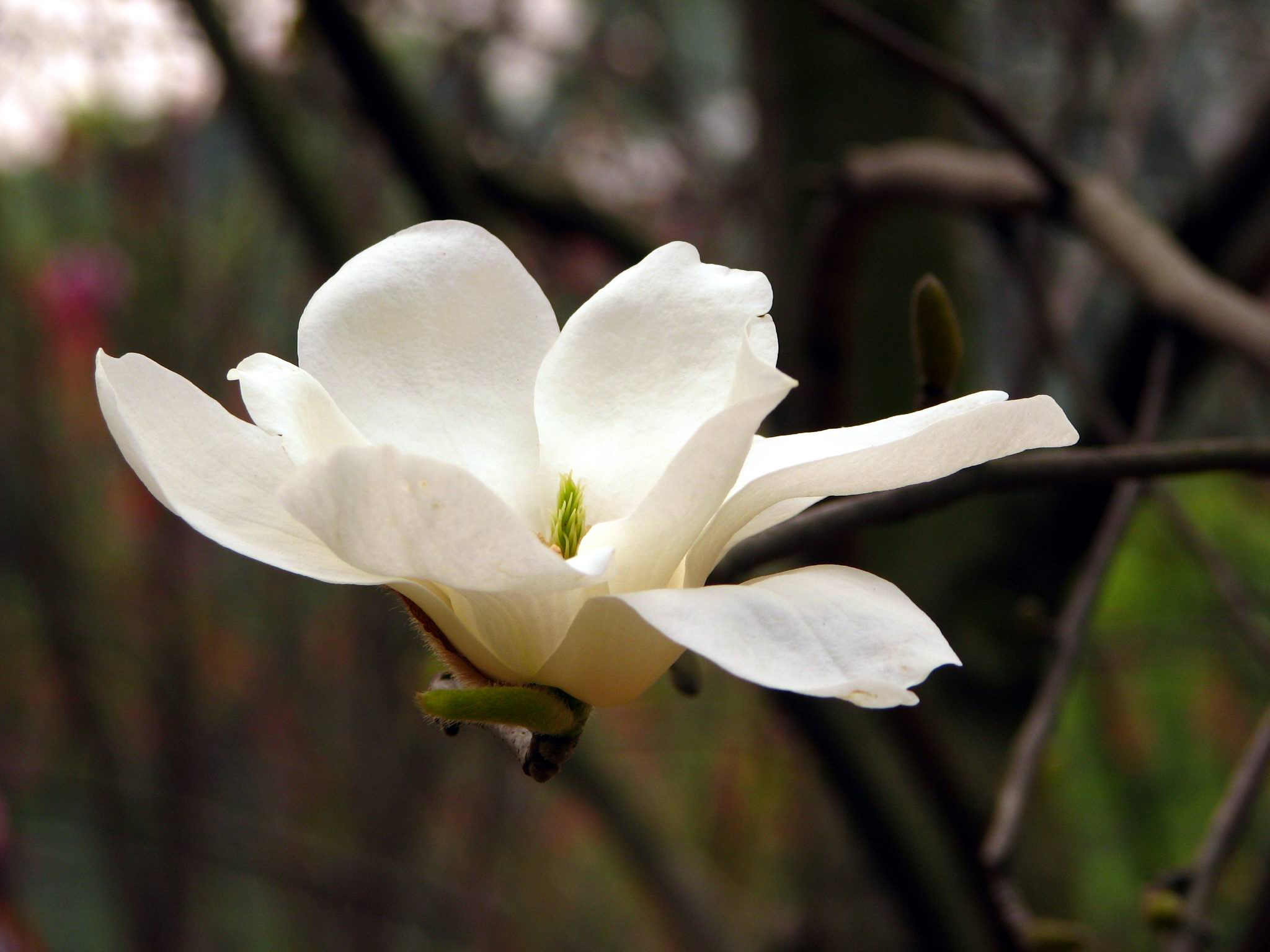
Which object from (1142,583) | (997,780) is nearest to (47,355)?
(997,780)

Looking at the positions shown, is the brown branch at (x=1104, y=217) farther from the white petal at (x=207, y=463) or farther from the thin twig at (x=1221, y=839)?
the white petal at (x=207, y=463)

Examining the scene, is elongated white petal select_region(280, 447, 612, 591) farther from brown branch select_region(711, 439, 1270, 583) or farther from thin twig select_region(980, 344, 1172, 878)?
thin twig select_region(980, 344, 1172, 878)

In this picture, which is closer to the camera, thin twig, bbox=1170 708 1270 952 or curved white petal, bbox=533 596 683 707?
curved white petal, bbox=533 596 683 707

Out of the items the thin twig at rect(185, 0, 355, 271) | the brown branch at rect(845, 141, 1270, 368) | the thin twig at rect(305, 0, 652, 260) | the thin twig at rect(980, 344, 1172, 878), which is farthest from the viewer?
the thin twig at rect(185, 0, 355, 271)

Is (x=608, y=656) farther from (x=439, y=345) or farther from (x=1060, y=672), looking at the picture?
(x=1060, y=672)

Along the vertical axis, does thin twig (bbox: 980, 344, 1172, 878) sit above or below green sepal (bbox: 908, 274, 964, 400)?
below

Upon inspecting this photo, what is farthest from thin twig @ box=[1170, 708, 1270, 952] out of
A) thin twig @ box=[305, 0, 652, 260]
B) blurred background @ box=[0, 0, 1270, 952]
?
thin twig @ box=[305, 0, 652, 260]
